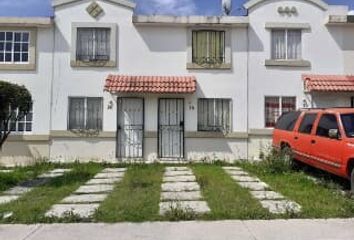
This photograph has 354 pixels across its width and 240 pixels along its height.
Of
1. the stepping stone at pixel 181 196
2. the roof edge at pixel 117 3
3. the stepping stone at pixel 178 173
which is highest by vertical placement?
the roof edge at pixel 117 3

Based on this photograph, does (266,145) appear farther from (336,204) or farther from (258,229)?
(258,229)

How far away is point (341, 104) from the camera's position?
60.4 feet

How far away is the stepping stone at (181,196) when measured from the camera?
10150 millimetres

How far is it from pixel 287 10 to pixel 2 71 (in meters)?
10.7

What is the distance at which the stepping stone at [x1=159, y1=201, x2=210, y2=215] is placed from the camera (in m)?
8.85

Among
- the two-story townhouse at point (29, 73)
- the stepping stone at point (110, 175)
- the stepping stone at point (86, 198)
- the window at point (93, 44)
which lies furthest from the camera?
the window at point (93, 44)

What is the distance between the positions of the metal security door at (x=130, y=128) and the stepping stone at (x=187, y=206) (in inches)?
339

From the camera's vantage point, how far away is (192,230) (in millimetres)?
7699

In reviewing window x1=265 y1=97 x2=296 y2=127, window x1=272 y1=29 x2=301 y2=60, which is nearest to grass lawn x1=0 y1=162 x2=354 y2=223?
window x1=265 y1=97 x2=296 y2=127

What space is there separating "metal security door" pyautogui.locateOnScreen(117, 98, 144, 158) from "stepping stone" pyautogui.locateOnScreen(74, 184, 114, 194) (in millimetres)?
5933

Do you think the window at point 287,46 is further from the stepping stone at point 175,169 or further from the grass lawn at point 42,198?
the grass lawn at point 42,198

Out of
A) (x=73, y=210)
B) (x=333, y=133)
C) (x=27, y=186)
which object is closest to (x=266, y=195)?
(x=333, y=133)

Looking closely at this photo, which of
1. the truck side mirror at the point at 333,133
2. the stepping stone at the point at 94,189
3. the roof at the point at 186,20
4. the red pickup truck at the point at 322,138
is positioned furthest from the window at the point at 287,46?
the stepping stone at the point at 94,189

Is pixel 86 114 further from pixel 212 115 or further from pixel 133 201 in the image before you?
pixel 133 201
